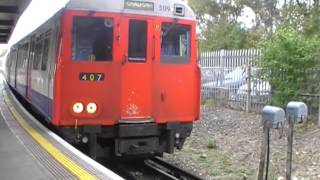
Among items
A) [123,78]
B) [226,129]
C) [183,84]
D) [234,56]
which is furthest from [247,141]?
[234,56]

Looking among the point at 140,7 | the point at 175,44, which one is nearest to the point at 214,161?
the point at 175,44

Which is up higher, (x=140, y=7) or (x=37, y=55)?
(x=140, y=7)

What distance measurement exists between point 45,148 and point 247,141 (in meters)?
5.32

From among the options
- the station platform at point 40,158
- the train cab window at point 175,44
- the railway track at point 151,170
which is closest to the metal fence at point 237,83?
the railway track at point 151,170

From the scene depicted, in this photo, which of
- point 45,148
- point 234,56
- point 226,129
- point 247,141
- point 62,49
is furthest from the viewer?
point 234,56

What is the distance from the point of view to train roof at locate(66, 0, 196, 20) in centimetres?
956

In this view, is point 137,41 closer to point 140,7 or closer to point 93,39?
point 140,7

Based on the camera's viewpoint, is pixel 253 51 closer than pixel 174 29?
No

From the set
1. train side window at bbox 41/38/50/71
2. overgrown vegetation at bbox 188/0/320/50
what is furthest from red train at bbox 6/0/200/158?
overgrown vegetation at bbox 188/0/320/50

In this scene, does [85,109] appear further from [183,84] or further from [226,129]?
[226,129]

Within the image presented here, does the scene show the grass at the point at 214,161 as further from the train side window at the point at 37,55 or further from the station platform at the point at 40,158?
the train side window at the point at 37,55

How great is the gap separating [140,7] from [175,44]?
0.95 meters

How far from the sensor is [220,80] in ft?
66.3

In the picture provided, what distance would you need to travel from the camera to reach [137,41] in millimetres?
9914
